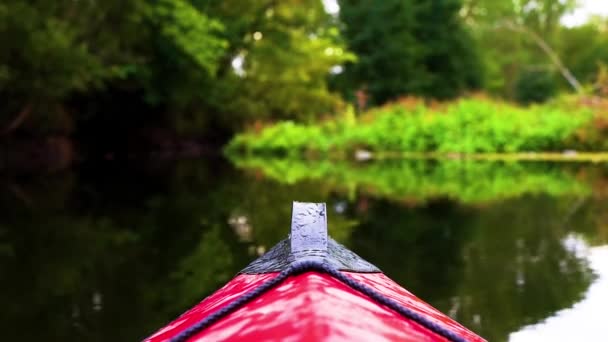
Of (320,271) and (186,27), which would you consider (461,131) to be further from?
(320,271)

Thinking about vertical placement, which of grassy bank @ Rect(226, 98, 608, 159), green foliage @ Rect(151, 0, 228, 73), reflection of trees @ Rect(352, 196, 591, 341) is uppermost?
green foliage @ Rect(151, 0, 228, 73)

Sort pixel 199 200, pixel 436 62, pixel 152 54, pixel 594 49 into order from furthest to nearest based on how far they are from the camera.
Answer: pixel 594 49 → pixel 436 62 → pixel 152 54 → pixel 199 200

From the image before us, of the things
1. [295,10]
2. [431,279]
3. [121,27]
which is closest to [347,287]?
[431,279]

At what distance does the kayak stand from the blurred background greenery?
1.25 meters

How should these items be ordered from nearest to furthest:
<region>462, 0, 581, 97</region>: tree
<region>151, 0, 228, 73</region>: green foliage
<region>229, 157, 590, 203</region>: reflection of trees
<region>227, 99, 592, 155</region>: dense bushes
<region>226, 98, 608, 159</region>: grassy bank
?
<region>229, 157, 590, 203</region>: reflection of trees
<region>226, 98, 608, 159</region>: grassy bank
<region>227, 99, 592, 155</region>: dense bushes
<region>151, 0, 228, 73</region>: green foliage
<region>462, 0, 581, 97</region>: tree

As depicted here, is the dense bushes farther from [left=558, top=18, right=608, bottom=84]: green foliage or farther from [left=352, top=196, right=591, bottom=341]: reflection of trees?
[left=558, top=18, right=608, bottom=84]: green foliage

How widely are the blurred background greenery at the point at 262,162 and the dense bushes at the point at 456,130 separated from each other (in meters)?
0.06

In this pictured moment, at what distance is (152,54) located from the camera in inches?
774

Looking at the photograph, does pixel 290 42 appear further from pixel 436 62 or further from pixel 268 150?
pixel 436 62

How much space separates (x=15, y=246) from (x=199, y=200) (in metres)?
2.77

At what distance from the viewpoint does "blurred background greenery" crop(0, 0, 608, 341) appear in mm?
3287

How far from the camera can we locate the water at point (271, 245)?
109 inches

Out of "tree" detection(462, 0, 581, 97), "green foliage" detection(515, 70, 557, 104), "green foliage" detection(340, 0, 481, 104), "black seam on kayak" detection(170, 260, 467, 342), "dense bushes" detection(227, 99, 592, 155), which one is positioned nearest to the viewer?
"black seam on kayak" detection(170, 260, 467, 342)

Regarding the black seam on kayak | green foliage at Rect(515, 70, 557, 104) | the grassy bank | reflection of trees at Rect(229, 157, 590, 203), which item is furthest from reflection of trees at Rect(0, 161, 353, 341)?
green foliage at Rect(515, 70, 557, 104)
